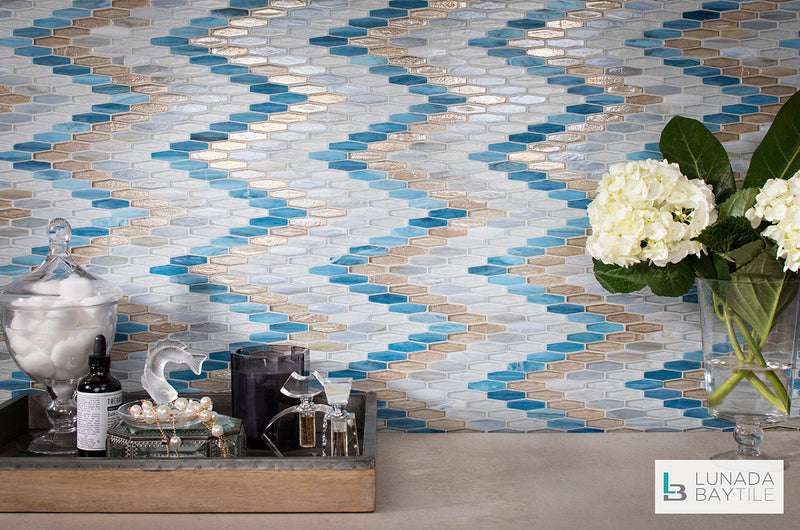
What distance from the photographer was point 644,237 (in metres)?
1.01

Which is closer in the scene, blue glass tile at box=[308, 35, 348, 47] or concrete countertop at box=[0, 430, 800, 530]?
concrete countertop at box=[0, 430, 800, 530]

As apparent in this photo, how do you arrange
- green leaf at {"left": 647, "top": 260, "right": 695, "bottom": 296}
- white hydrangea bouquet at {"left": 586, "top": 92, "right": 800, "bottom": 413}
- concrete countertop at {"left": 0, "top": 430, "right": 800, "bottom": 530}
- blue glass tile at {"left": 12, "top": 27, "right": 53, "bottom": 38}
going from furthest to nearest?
1. blue glass tile at {"left": 12, "top": 27, "right": 53, "bottom": 38}
2. green leaf at {"left": 647, "top": 260, "right": 695, "bottom": 296}
3. white hydrangea bouquet at {"left": 586, "top": 92, "right": 800, "bottom": 413}
4. concrete countertop at {"left": 0, "top": 430, "right": 800, "bottom": 530}

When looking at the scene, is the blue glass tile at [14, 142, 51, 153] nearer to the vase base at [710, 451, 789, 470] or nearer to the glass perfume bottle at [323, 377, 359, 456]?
the glass perfume bottle at [323, 377, 359, 456]

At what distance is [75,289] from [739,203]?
112 cm

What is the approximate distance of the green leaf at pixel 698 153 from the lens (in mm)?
1139

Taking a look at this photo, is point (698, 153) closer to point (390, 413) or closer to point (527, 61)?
point (527, 61)

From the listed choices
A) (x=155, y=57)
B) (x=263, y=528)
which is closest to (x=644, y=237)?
(x=263, y=528)

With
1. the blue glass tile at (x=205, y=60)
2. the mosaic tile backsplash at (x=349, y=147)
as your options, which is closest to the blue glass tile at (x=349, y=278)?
the mosaic tile backsplash at (x=349, y=147)

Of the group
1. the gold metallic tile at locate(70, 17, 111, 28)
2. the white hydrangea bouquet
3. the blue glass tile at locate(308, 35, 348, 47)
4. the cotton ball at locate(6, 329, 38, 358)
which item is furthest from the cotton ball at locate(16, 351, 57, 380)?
the white hydrangea bouquet

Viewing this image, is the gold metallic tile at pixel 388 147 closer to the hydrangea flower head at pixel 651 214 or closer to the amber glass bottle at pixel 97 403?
the hydrangea flower head at pixel 651 214

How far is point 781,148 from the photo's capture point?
1.13 m

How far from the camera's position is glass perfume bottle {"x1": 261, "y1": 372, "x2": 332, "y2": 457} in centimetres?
104

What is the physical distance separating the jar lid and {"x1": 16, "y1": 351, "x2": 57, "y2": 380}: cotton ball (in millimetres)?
84

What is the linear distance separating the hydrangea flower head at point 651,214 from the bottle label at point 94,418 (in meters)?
0.84
